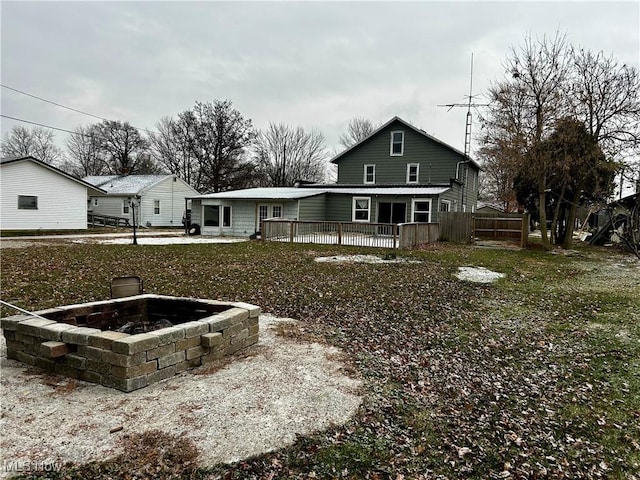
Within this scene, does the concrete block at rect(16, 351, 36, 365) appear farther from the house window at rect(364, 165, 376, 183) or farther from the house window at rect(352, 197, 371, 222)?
the house window at rect(364, 165, 376, 183)

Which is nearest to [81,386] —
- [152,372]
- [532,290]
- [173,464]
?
[152,372]

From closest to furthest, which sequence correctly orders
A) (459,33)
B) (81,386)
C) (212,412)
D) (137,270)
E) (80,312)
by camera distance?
(212,412)
(81,386)
(80,312)
(137,270)
(459,33)

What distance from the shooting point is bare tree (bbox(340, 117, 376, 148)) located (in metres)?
50.6

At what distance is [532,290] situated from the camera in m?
9.27

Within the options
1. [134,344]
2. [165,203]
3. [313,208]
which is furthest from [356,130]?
[134,344]

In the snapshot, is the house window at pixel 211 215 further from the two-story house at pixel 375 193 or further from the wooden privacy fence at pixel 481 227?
the wooden privacy fence at pixel 481 227

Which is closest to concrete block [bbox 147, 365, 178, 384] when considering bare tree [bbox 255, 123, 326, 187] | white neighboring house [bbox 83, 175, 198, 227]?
white neighboring house [bbox 83, 175, 198, 227]

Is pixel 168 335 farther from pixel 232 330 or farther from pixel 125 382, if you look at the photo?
pixel 232 330

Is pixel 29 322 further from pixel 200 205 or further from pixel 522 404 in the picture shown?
pixel 200 205

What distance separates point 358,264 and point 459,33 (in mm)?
7497

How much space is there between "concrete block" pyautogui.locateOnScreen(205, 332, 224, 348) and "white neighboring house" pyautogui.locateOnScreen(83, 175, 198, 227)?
1192 inches

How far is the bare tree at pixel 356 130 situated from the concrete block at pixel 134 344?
4880cm

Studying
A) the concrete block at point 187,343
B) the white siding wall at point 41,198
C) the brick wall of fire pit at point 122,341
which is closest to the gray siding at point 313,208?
the white siding wall at point 41,198

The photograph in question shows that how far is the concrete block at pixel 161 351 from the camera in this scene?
12.6 ft
